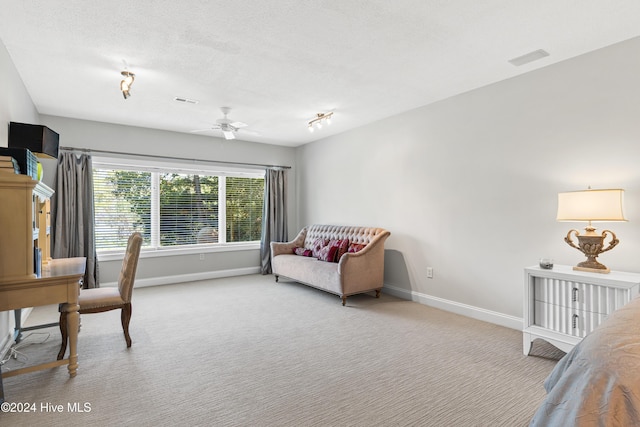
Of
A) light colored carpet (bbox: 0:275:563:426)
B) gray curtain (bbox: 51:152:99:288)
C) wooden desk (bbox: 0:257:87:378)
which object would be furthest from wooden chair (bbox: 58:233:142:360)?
gray curtain (bbox: 51:152:99:288)

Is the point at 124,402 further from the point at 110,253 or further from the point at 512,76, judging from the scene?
the point at 512,76

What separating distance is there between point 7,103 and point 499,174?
4.74 metres

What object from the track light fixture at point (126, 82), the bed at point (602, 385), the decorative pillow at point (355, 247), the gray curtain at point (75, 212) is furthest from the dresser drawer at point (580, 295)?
the gray curtain at point (75, 212)

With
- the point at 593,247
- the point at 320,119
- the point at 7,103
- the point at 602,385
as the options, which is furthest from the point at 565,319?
the point at 7,103

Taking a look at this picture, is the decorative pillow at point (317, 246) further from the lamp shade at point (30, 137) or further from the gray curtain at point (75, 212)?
the lamp shade at point (30, 137)

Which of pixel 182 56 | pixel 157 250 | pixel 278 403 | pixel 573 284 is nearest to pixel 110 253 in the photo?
pixel 157 250

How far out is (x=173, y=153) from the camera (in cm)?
558

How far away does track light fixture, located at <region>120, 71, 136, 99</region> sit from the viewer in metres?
3.13

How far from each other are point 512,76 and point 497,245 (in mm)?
1751

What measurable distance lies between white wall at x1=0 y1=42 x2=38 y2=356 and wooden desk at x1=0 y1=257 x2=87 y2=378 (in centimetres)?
82

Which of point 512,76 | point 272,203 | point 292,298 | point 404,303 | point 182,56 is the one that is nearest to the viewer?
point 182,56

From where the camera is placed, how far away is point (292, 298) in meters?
4.62

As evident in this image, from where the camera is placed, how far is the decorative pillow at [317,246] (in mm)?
5268

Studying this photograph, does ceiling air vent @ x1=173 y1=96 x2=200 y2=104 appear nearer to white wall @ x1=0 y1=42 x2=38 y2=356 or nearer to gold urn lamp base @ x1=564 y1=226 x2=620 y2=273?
white wall @ x1=0 y1=42 x2=38 y2=356
